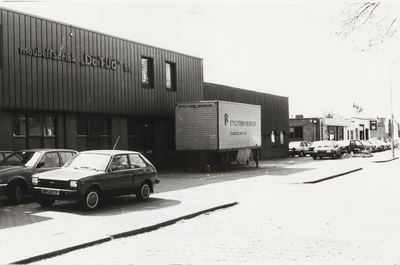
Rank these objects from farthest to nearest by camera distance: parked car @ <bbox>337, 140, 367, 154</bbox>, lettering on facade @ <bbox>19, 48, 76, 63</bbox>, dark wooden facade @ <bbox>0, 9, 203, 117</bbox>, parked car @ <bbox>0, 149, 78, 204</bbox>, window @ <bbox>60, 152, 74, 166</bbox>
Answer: parked car @ <bbox>337, 140, 367, 154</bbox> → lettering on facade @ <bbox>19, 48, 76, 63</bbox> → dark wooden facade @ <bbox>0, 9, 203, 117</bbox> → window @ <bbox>60, 152, 74, 166</bbox> → parked car @ <bbox>0, 149, 78, 204</bbox>

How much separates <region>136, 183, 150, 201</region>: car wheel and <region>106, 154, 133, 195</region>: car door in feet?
1.73

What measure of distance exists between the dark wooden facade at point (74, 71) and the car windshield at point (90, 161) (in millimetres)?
6239

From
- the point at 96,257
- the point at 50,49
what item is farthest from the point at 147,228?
the point at 50,49

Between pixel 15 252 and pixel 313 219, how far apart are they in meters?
6.01

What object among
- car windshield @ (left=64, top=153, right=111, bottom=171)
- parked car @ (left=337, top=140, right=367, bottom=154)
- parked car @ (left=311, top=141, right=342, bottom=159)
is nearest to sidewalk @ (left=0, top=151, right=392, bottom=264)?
car windshield @ (left=64, top=153, right=111, bottom=171)

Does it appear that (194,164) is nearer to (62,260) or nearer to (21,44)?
(21,44)

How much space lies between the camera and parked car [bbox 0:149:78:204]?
11.4m

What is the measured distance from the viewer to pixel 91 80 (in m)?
20.0

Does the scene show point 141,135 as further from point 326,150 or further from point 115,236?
point 326,150

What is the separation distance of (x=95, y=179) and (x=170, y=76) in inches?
624

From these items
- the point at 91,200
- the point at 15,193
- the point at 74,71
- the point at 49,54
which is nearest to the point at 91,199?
the point at 91,200

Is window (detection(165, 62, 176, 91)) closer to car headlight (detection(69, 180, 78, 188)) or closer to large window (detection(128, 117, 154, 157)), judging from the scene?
large window (detection(128, 117, 154, 157))

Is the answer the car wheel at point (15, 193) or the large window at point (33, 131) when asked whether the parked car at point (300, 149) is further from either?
the car wheel at point (15, 193)

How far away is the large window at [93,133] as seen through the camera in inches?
776
